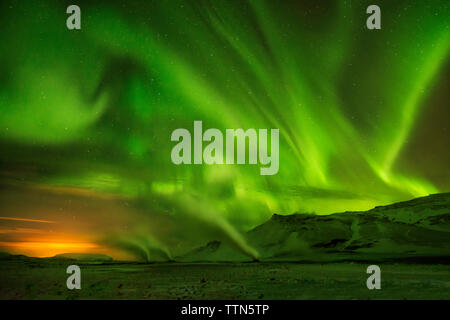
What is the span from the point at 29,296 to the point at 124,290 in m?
7.23

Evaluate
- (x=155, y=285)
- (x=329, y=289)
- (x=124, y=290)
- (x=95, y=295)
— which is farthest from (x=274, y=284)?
(x=95, y=295)

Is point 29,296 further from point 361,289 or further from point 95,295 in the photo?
point 361,289

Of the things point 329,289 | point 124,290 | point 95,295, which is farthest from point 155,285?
point 329,289

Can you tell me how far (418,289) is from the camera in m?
43.3

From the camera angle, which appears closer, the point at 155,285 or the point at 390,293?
the point at 390,293
